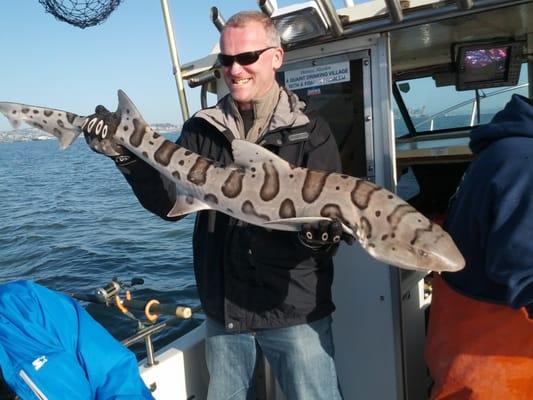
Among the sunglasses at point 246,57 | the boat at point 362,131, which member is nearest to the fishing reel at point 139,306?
the boat at point 362,131

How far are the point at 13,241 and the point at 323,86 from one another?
15.9 metres

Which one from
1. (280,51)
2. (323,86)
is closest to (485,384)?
(280,51)

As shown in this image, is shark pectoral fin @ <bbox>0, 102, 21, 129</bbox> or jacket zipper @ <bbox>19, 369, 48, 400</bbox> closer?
jacket zipper @ <bbox>19, 369, 48, 400</bbox>

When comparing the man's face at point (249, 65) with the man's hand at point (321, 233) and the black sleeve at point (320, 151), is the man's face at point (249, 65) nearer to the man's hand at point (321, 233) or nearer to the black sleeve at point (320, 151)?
the black sleeve at point (320, 151)

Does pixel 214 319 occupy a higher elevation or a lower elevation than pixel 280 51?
lower

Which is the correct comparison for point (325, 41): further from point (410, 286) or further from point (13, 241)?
point (13, 241)

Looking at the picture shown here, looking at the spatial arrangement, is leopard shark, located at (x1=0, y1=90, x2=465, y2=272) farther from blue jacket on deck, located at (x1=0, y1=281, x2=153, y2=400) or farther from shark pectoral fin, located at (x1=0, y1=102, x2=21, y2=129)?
blue jacket on deck, located at (x1=0, y1=281, x2=153, y2=400)

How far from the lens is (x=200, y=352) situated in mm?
4676

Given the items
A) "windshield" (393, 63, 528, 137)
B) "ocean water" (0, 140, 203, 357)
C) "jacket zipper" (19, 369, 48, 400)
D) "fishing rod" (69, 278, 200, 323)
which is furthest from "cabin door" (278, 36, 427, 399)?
"ocean water" (0, 140, 203, 357)

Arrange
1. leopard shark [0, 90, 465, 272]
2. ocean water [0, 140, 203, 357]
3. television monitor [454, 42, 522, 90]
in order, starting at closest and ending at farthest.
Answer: leopard shark [0, 90, 465, 272]
television monitor [454, 42, 522, 90]
ocean water [0, 140, 203, 357]

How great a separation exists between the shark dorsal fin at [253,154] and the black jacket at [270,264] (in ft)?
0.38

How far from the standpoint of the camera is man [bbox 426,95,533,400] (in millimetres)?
2338

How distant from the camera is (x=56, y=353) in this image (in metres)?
3.16

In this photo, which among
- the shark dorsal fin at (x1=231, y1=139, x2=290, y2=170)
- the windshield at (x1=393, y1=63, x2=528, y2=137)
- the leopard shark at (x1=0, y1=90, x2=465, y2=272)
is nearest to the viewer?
the leopard shark at (x1=0, y1=90, x2=465, y2=272)
